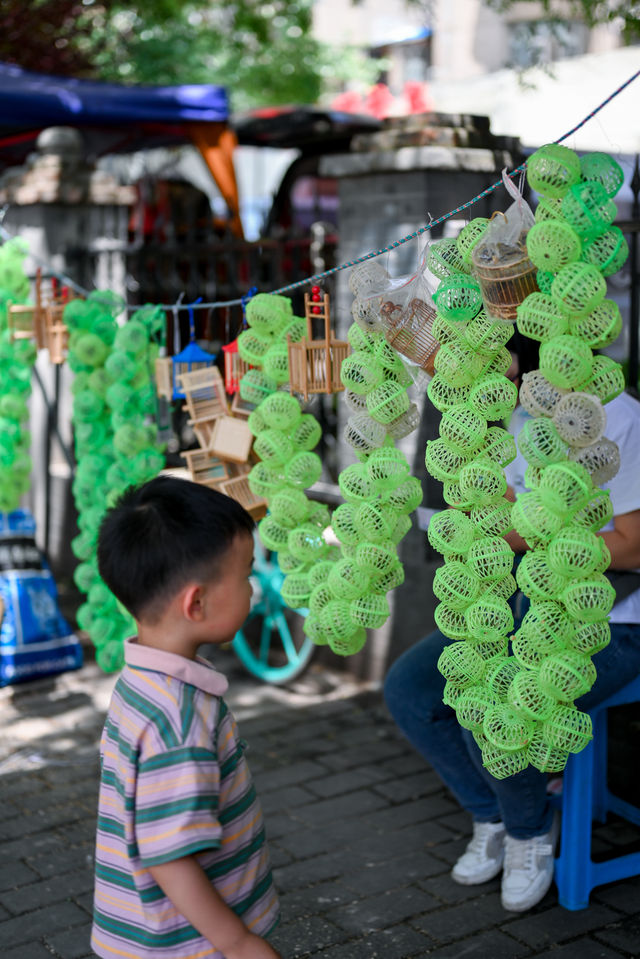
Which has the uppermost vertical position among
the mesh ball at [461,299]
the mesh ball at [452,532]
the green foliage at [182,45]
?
the green foliage at [182,45]

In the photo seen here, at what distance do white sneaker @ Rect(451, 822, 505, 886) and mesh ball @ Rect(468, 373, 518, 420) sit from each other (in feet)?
4.76

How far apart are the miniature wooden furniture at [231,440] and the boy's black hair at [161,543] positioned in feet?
4.47

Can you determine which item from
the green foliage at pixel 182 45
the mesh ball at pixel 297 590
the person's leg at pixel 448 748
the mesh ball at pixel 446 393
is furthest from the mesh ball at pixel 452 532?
the green foliage at pixel 182 45

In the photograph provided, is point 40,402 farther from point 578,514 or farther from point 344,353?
point 578,514

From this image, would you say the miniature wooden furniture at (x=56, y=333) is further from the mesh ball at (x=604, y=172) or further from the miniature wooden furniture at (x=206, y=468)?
the mesh ball at (x=604, y=172)

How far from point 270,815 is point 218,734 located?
2.08m

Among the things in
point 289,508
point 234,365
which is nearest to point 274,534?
point 289,508

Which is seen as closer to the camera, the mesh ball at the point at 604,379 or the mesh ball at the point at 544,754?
the mesh ball at the point at 604,379

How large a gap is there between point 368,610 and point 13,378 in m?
2.25


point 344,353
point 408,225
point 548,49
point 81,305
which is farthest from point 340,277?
point 548,49

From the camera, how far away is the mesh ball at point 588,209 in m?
2.03

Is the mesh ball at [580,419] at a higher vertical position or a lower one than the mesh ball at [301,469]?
higher

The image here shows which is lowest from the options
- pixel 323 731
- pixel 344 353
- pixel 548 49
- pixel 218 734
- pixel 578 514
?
pixel 323 731

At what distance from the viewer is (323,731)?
446cm
